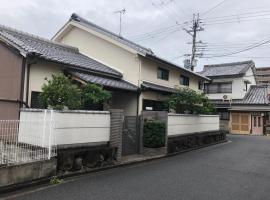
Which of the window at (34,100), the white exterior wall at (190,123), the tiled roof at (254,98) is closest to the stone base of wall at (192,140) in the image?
the white exterior wall at (190,123)

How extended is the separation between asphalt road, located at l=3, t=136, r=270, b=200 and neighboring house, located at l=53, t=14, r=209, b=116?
19.6 ft

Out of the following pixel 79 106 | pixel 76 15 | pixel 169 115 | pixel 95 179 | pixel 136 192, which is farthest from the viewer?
pixel 76 15

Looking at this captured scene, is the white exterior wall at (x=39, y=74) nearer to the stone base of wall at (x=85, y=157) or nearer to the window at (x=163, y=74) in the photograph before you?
the stone base of wall at (x=85, y=157)

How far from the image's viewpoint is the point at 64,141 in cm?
947

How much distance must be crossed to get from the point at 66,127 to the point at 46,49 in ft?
24.1

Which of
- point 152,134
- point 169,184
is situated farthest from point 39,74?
point 169,184

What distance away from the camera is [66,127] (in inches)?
375

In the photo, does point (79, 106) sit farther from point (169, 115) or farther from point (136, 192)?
point (169, 115)

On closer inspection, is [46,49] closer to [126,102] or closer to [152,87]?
[126,102]

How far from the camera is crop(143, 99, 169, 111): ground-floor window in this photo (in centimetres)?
1841

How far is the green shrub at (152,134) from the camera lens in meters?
14.0

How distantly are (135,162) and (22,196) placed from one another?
18.3 feet

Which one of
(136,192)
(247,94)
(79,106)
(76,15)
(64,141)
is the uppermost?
(76,15)

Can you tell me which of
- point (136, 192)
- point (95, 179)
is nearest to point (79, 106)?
point (95, 179)
